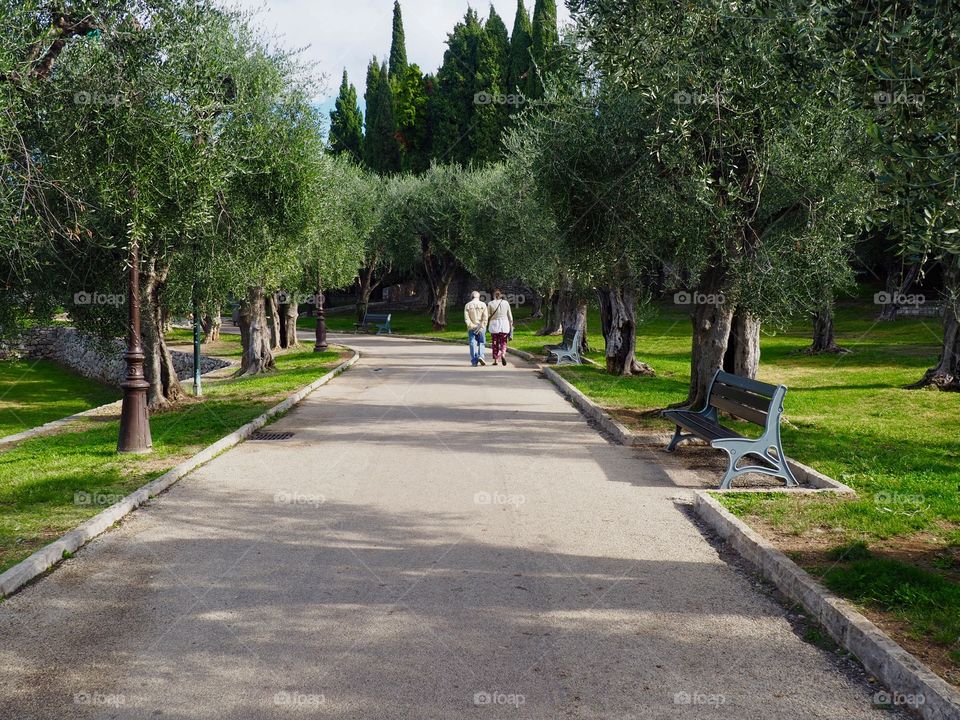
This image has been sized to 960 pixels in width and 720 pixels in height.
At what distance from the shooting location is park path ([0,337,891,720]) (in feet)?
13.1

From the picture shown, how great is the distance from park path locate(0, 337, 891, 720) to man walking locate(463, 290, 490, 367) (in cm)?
1310

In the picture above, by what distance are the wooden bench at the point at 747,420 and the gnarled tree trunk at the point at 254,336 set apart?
14.7 meters

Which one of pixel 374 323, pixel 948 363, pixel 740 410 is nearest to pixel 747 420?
pixel 740 410

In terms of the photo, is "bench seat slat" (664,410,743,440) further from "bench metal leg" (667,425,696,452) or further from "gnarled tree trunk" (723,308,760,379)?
"gnarled tree trunk" (723,308,760,379)

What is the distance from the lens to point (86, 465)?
9.68m

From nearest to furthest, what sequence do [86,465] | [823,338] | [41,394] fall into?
[86,465] → [823,338] → [41,394]

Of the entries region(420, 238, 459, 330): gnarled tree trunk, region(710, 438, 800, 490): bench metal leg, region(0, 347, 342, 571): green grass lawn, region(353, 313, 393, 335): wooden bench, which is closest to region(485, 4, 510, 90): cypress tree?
region(420, 238, 459, 330): gnarled tree trunk

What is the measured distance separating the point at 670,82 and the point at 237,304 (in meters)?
14.8

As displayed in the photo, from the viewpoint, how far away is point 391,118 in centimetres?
6369

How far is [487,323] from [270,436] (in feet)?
40.5

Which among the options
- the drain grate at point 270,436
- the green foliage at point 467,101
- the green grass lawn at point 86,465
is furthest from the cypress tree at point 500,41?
the drain grate at point 270,436

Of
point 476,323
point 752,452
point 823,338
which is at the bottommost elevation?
point 752,452

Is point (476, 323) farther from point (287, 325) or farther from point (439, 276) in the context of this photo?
point (439, 276)

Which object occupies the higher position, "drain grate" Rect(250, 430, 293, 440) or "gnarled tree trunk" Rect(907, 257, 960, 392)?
"gnarled tree trunk" Rect(907, 257, 960, 392)
